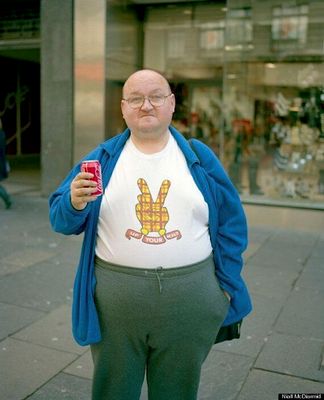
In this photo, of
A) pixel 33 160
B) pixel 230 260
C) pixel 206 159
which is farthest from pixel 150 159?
Result: pixel 33 160

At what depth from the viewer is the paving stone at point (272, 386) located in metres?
3.26

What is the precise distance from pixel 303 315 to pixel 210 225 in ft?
8.79

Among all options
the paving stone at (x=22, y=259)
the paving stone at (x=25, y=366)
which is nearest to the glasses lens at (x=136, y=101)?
the paving stone at (x=25, y=366)

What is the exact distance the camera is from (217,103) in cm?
987

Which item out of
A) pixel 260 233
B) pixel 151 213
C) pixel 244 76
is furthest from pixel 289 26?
pixel 151 213

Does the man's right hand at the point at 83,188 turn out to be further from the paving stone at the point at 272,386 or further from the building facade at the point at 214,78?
the building facade at the point at 214,78

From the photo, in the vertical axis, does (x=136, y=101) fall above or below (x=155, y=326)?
above

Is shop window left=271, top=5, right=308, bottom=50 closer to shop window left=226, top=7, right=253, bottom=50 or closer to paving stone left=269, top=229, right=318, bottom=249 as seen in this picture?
shop window left=226, top=7, right=253, bottom=50

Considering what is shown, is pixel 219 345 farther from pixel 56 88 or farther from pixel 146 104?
pixel 56 88

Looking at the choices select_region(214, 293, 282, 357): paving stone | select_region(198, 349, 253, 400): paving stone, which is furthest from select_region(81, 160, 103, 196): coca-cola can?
select_region(214, 293, 282, 357): paving stone

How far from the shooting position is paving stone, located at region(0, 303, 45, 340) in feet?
13.7

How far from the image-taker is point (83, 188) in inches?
78.4

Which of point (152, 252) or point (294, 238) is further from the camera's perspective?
point (294, 238)

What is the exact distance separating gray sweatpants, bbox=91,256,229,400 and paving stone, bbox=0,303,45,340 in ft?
6.61
